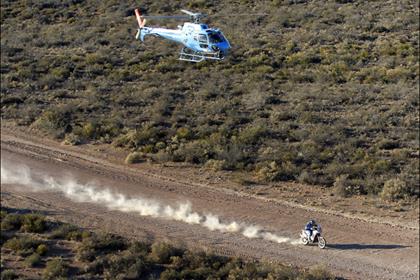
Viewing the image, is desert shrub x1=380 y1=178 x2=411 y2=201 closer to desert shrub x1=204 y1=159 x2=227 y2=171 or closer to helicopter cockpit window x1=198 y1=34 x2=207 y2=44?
desert shrub x1=204 y1=159 x2=227 y2=171

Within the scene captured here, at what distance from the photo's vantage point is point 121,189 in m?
31.5

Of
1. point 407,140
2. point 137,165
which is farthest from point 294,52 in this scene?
point 137,165

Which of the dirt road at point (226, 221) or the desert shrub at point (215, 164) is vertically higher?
the desert shrub at point (215, 164)

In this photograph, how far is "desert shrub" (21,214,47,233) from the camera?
84.8 ft

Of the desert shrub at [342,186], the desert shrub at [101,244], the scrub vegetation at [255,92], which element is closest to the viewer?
the desert shrub at [101,244]

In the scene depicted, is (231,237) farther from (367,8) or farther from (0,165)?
(367,8)

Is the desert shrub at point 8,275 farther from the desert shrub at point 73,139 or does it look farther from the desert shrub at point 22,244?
the desert shrub at point 73,139

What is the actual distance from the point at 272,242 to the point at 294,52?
104 feet

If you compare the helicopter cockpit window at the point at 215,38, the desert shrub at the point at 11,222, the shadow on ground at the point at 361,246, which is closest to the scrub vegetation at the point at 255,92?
the shadow on ground at the point at 361,246

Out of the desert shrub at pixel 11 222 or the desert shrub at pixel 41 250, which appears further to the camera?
the desert shrub at pixel 11 222

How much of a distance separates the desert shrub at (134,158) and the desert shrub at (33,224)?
28.9 feet

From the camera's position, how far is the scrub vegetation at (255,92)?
34.6 meters

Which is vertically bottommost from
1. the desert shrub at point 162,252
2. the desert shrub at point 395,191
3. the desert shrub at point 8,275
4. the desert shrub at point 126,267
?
the desert shrub at point 8,275

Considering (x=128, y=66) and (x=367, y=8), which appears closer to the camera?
(x=128, y=66)
